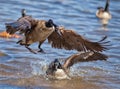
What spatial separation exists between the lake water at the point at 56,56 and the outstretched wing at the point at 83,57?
0.28m

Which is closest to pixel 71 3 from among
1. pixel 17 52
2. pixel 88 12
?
pixel 88 12

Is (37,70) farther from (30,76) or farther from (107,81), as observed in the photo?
(107,81)

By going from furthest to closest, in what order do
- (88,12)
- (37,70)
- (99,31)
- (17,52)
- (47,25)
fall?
(88,12) < (99,31) < (17,52) < (37,70) < (47,25)

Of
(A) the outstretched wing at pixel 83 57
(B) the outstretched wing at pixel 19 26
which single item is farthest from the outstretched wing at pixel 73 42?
(B) the outstretched wing at pixel 19 26

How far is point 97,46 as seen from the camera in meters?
9.46

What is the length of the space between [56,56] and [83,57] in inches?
57.9

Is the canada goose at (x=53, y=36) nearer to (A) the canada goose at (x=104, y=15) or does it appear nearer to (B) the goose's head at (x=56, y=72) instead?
(B) the goose's head at (x=56, y=72)

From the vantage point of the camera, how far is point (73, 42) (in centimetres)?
967

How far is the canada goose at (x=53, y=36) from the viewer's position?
9.16 meters

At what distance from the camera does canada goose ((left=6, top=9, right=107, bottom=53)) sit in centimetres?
916

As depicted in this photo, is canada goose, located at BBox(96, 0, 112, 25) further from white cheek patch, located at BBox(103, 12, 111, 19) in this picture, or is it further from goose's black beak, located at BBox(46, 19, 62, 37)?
goose's black beak, located at BBox(46, 19, 62, 37)

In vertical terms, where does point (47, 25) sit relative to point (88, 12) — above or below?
above

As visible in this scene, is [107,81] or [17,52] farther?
[17,52]

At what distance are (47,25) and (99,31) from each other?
200 inches
